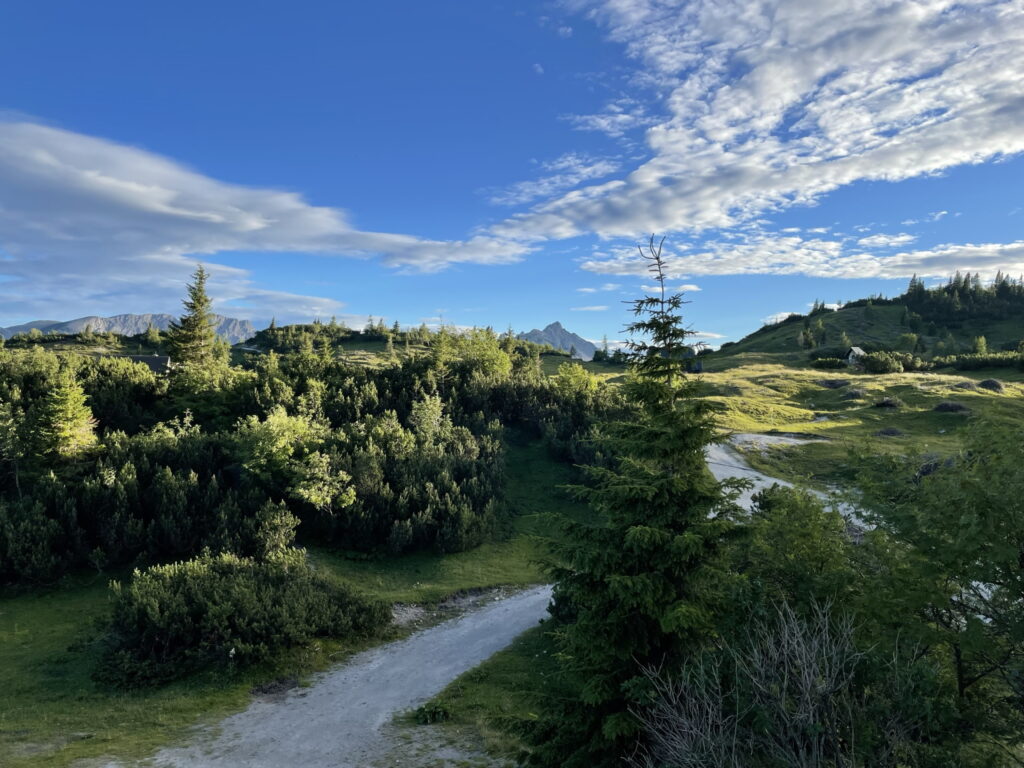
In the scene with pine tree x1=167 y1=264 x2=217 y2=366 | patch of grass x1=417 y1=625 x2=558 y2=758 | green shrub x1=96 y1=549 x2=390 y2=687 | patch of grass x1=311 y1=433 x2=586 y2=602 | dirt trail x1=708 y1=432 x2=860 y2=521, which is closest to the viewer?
patch of grass x1=417 y1=625 x2=558 y2=758

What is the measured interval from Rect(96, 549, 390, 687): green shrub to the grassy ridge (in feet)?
2.27

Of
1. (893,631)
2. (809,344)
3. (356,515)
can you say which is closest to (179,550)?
(356,515)

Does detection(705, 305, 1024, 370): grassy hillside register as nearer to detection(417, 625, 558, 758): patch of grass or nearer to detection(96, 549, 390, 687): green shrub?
detection(417, 625, 558, 758): patch of grass

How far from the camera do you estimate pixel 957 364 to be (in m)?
92.6

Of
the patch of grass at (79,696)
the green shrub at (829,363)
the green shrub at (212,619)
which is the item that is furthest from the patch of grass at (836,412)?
the patch of grass at (79,696)

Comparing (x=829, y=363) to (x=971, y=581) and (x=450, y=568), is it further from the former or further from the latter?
(x=971, y=581)

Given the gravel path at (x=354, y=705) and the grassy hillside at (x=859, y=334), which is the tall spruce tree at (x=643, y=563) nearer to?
the gravel path at (x=354, y=705)

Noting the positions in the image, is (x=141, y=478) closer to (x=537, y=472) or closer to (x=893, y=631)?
(x=537, y=472)

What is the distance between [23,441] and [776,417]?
230ft

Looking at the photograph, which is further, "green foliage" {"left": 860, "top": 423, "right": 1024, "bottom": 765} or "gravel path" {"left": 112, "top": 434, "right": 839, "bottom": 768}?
"gravel path" {"left": 112, "top": 434, "right": 839, "bottom": 768}

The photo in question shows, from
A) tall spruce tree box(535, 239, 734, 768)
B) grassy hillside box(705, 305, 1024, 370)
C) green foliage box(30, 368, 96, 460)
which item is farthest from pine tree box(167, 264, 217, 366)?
grassy hillside box(705, 305, 1024, 370)

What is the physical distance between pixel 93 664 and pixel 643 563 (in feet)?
71.0

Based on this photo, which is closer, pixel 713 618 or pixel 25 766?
pixel 713 618

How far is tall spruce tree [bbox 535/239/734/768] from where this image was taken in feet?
35.4
